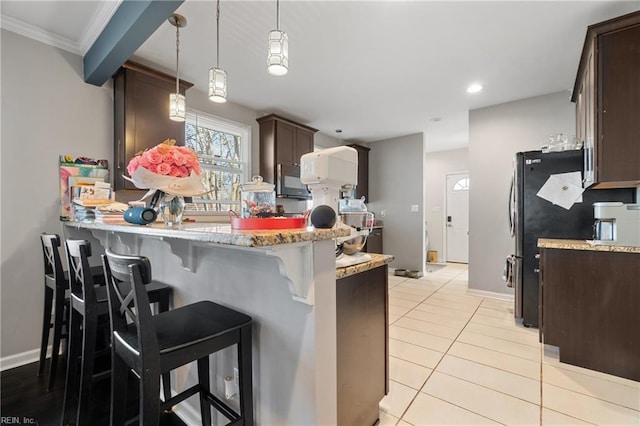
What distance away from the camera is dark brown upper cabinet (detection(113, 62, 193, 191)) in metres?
2.53

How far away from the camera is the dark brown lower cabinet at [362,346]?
1.24 m

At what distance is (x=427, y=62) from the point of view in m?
2.74

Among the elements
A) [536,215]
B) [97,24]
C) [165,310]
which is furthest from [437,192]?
[97,24]

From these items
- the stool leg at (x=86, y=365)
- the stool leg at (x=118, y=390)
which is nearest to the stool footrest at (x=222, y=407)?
the stool leg at (x=118, y=390)

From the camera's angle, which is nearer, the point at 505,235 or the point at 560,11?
the point at 560,11

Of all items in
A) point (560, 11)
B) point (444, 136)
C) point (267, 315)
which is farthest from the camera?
point (444, 136)

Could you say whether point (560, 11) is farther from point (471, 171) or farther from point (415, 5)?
point (471, 171)

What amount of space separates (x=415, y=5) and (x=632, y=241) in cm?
220

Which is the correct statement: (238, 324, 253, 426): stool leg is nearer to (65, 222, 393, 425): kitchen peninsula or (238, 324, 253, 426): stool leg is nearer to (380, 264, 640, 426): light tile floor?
(65, 222, 393, 425): kitchen peninsula

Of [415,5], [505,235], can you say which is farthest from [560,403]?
[415,5]

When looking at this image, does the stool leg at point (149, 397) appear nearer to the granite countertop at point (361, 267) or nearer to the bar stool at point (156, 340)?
the bar stool at point (156, 340)

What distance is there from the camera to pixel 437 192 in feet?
22.4

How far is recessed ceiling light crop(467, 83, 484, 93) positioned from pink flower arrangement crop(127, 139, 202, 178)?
323 centimetres

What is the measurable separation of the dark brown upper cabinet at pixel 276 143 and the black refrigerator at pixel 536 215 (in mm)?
2744
